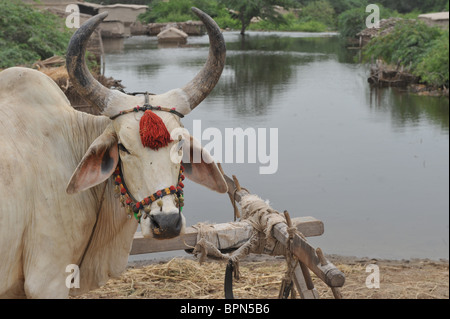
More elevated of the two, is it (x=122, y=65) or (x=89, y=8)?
(x=89, y=8)

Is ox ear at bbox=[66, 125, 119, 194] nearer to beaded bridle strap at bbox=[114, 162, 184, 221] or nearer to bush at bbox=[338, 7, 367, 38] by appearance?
beaded bridle strap at bbox=[114, 162, 184, 221]

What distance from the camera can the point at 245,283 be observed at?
16.3 feet

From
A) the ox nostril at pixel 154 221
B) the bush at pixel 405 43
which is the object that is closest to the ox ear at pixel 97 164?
the ox nostril at pixel 154 221

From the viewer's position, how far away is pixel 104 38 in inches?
994

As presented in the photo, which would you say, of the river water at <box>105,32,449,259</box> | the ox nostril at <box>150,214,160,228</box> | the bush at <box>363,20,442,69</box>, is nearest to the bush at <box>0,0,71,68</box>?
the river water at <box>105,32,449,259</box>

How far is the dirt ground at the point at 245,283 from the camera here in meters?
4.70

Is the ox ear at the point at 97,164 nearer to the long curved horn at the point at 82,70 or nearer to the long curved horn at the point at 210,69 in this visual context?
the long curved horn at the point at 82,70

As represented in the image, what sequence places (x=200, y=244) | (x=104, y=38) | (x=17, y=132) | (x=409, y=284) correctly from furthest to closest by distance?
1. (x=104, y=38)
2. (x=409, y=284)
3. (x=200, y=244)
4. (x=17, y=132)
